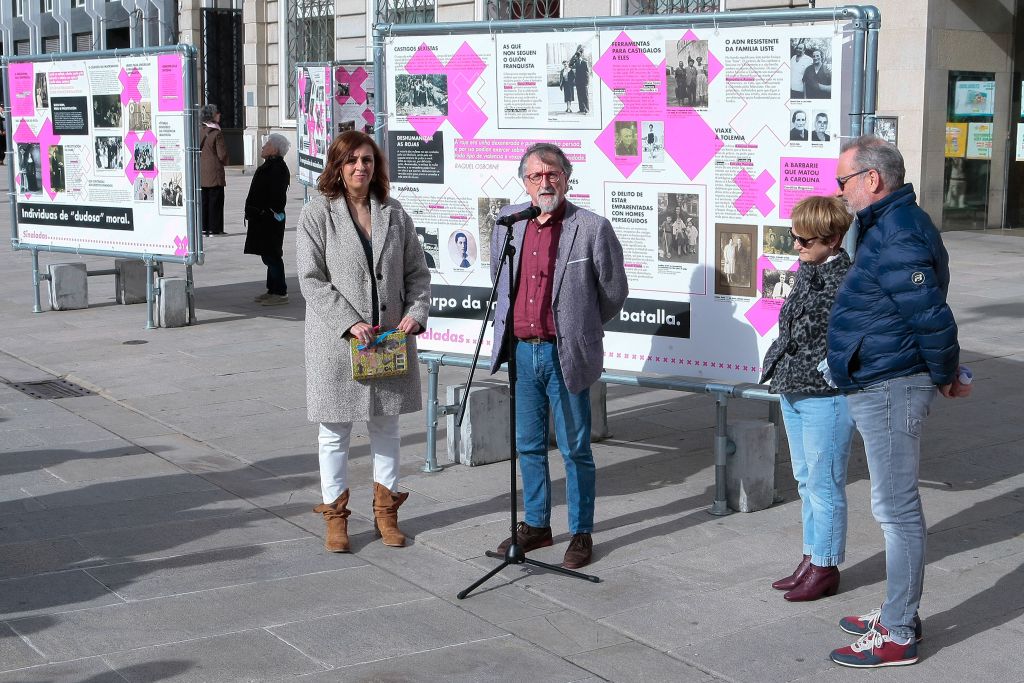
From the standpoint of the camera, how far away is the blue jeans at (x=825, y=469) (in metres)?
5.12

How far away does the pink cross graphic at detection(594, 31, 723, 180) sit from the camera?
245 inches

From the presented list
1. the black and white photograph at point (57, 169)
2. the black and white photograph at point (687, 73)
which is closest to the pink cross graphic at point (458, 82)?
the black and white photograph at point (687, 73)

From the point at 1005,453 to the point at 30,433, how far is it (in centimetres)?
579

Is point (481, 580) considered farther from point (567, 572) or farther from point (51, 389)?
point (51, 389)

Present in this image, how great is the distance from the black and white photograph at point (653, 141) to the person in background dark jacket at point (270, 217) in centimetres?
701

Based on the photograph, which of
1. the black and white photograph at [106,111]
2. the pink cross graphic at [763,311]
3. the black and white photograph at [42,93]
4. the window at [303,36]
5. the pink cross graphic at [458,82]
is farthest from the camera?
the window at [303,36]

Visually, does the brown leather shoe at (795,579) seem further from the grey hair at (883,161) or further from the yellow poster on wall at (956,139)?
the yellow poster on wall at (956,139)

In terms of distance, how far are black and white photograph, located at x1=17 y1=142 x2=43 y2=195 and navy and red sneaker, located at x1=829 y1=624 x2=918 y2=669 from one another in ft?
33.9

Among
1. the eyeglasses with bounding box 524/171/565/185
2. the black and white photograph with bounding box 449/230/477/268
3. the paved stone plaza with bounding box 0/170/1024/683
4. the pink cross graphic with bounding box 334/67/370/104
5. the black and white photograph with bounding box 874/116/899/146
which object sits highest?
the pink cross graphic with bounding box 334/67/370/104

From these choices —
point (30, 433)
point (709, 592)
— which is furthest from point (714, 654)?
point (30, 433)

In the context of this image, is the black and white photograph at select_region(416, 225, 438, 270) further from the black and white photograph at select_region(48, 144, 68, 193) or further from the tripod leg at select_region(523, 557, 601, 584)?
the black and white photograph at select_region(48, 144, 68, 193)

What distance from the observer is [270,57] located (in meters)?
31.6

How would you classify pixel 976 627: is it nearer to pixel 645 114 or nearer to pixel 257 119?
pixel 645 114

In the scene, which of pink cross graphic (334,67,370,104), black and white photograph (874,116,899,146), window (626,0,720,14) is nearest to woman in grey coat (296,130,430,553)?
pink cross graphic (334,67,370,104)
